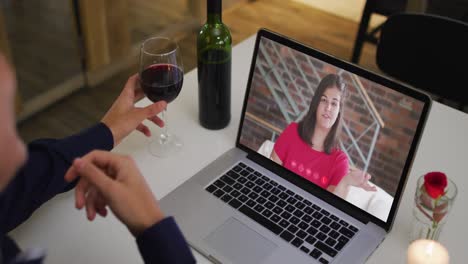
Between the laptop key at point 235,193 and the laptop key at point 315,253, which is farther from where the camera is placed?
Result: the laptop key at point 235,193

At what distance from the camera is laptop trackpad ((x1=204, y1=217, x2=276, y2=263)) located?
0.95 m

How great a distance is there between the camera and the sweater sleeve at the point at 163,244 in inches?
31.0

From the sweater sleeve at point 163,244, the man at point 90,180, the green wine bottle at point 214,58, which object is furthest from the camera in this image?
the green wine bottle at point 214,58

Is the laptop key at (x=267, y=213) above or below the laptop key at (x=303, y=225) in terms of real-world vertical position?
below

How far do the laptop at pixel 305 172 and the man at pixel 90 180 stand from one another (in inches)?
6.9

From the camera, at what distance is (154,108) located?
3.64 feet

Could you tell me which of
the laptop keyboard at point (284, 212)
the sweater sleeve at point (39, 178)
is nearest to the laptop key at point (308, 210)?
the laptop keyboard at point (284, 212)

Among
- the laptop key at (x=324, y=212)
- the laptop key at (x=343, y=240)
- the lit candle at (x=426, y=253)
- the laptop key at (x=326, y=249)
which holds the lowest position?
the laptop key at (x=326, y=249)

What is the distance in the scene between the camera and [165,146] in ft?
3.97

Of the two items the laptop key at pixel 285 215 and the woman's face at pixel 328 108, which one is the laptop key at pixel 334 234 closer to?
the laptop key at pixel 285 215

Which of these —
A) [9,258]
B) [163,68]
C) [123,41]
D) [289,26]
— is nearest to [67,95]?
[123,41]

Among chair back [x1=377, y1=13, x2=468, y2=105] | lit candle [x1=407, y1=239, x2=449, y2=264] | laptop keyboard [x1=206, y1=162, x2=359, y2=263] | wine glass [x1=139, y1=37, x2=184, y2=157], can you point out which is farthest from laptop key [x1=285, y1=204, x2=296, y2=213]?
chair back [x1=377, y1=13, x2=468, y2=105]

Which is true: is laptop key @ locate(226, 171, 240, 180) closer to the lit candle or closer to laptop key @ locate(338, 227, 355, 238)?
laptop key @ locate(338, 227, 355, 238)

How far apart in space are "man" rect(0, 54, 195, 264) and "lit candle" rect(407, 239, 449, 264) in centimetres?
38
